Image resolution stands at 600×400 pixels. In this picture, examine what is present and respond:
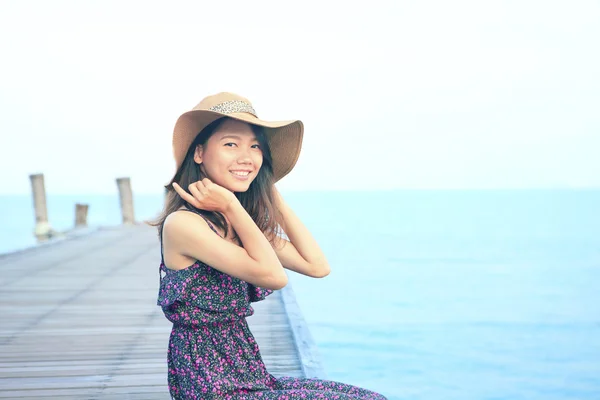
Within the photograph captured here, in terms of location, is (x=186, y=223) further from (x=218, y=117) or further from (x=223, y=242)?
(x=218, y=117)

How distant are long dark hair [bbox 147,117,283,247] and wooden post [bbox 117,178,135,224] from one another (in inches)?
603

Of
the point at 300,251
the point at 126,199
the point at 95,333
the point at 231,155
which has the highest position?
the point at 231,155

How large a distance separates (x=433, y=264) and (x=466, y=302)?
599 centimetres

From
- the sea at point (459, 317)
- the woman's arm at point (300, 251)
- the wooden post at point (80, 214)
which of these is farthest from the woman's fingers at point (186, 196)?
the wooden post at point (80, 214)

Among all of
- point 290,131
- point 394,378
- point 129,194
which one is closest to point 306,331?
point 290,131

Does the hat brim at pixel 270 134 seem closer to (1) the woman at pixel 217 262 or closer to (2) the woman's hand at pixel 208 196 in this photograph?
(1) the woman at pixel 217 262

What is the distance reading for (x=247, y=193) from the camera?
8.80 feet

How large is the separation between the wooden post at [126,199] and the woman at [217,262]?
50.8ft

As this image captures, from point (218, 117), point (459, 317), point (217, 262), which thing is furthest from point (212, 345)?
point (459, 317)

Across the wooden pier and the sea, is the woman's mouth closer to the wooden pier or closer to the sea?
the wooden pier

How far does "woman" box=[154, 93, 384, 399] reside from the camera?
2.32 metres

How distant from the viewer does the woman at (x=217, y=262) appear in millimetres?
2316

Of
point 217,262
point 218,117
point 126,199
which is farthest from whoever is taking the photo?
point 126,199

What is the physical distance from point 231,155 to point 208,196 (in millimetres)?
171
